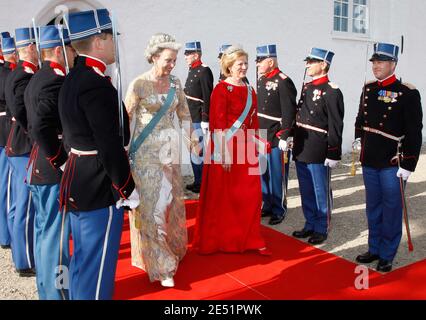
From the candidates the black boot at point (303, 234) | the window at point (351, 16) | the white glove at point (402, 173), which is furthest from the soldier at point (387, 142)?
the window at point (351, 16)

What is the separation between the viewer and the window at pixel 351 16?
10.0m

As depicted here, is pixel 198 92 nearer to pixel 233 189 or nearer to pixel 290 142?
pixel 290 142

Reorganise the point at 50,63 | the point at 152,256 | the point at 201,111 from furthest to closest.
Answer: the point at 201,111
the point at 152,256
the point at 50,63

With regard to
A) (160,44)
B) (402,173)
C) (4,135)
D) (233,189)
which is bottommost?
(233,189)

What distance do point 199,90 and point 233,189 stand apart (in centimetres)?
277

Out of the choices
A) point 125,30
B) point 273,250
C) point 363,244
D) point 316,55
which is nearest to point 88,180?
point 273,250

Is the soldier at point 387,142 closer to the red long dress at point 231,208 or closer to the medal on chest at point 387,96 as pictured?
the medal on chest at point 387,96

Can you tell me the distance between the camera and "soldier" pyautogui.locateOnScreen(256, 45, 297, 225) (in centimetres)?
486

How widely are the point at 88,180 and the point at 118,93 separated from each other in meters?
0.52

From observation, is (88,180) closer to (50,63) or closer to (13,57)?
(50,63)

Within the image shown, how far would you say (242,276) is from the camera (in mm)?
3764

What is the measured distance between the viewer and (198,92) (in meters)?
6.71

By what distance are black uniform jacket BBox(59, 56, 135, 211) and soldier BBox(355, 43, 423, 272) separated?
2281mm

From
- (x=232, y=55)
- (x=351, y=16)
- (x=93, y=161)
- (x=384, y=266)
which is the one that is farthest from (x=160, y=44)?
(x=351, y=16)
